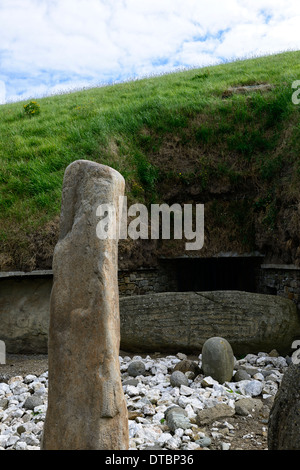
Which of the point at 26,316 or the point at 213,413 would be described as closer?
the point at 213,413

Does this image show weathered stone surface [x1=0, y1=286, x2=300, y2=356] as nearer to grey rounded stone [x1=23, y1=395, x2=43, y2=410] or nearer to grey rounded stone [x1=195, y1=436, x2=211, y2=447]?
grey rounded stone [x1=23, y1=395, x2=43, y2=410]

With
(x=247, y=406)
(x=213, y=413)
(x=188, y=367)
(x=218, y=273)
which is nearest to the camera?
(x=213, y=413)

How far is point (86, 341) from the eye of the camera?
10.9ft

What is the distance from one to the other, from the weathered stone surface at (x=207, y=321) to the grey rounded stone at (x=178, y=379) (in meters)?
1.48

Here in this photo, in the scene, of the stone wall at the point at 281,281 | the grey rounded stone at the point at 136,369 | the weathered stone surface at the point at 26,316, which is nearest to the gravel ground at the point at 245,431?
the grey rounded stone at the point at 136,369

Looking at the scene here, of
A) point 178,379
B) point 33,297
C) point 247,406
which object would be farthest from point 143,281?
point 247,406

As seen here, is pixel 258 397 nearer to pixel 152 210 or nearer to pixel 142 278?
pixel 142 278

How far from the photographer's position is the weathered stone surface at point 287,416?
3123 millimetres

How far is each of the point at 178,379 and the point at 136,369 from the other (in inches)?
34.2

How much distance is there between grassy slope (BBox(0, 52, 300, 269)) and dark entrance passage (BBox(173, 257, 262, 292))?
2.34 ft

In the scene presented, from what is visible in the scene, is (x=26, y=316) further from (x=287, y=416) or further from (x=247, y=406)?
(x=287, y=416)

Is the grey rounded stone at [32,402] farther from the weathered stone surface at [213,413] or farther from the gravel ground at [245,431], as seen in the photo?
the gravel ground at [245,431]
